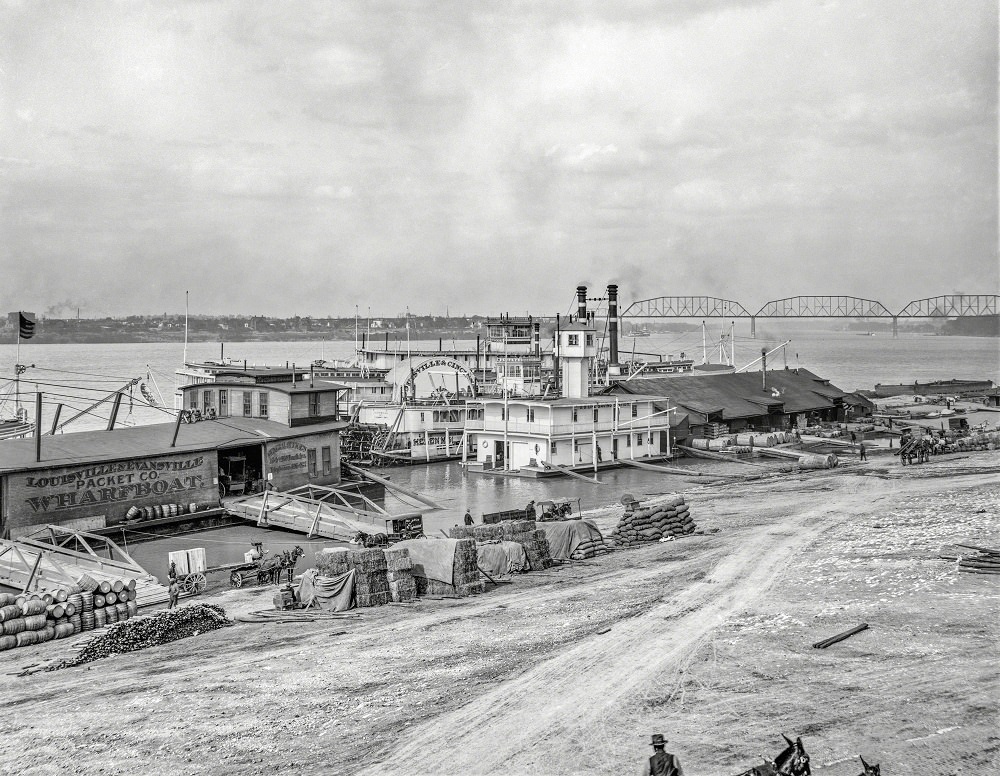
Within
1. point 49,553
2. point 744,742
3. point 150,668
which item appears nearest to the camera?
point 744,742

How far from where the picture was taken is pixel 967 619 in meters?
18.2

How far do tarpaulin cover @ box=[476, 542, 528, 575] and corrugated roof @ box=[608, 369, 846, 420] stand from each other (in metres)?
40.3

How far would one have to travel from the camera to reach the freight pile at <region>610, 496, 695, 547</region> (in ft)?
94.2

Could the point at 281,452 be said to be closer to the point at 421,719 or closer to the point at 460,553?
the point at 460,553

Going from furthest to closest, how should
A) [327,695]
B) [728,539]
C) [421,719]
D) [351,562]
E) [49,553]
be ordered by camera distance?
Result: [728,539], [49,553], [351,562], [327,695], [421,719]

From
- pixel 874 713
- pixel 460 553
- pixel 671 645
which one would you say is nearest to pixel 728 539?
pixel 460 553

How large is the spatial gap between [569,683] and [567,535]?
1077 centimetres

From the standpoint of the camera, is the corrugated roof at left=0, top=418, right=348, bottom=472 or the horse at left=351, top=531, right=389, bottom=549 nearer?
the horse at left=351, top=531, right=389, bottom=549

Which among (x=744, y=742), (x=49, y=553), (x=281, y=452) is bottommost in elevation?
(x=744, y=742)

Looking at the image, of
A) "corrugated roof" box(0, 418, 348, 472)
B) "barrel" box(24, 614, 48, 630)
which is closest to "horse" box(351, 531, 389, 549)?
"corrugated roof" box(0, 418, 348, 472)

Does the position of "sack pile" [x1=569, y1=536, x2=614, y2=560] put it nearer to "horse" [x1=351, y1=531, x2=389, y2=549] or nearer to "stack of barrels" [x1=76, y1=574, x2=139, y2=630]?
"horse" [x1=351, y1=531, x2=389, y2=549]

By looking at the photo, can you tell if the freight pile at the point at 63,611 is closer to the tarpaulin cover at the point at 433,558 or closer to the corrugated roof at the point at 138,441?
the tarpaulin cover at the point at 433,558

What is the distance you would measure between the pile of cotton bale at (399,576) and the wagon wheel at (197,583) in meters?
5.40

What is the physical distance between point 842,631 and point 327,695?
365 inches
